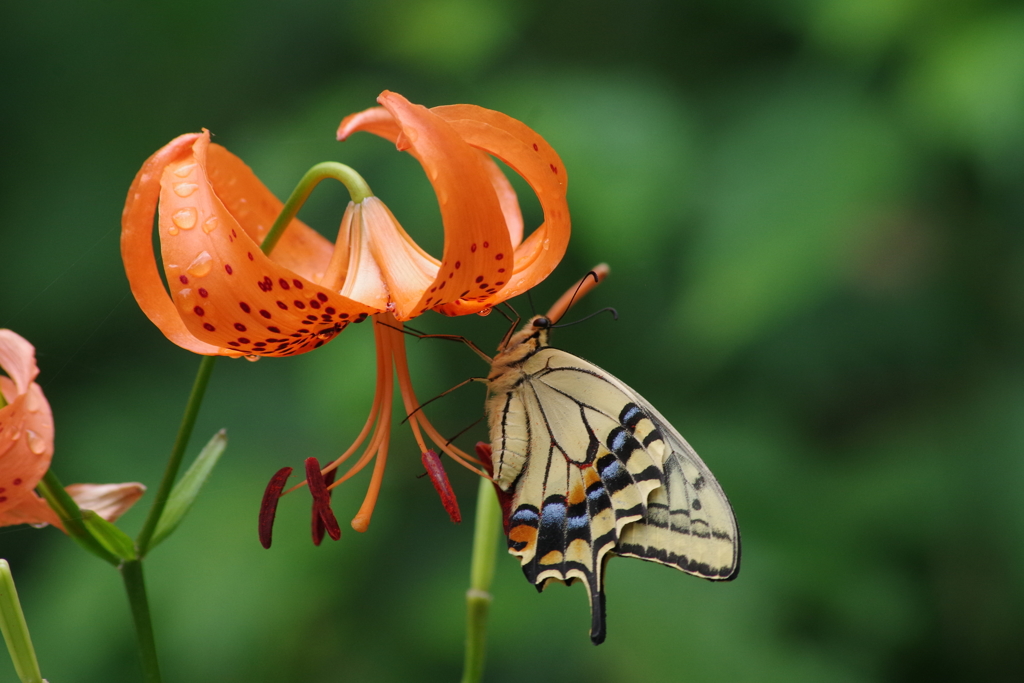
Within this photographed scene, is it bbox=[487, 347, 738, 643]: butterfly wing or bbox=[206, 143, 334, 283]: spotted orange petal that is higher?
bbox=[206, 143, 334, 283]: spotted orange petal

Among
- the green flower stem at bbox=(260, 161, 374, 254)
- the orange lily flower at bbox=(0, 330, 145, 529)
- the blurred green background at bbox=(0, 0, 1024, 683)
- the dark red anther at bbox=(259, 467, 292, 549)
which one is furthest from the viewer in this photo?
the blurred green background at bbox=(0, 0, 1024, 683)

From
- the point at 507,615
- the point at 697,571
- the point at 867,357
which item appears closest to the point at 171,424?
the point at 507,615

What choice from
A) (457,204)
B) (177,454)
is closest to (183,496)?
(177,454)

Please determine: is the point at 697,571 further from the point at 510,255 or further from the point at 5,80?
the point at 5,80

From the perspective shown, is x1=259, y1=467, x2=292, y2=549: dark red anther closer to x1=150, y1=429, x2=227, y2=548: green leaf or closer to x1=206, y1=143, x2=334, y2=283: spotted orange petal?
x1=150, y1=429, x2=227, y2=548: green leaf

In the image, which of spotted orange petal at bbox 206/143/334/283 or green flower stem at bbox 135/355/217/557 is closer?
green flower stem at bbox 135/355/217/557

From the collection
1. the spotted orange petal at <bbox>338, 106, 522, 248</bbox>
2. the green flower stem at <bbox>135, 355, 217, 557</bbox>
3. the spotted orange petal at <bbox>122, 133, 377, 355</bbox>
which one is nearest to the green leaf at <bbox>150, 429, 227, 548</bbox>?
the green flower stem at <bbox>135, 355, 217, 557</bbox>

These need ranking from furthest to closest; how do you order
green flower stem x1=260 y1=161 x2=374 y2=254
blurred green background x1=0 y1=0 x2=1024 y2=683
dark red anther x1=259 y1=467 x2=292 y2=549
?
1. blurred green background x1=0 y1=0 x2=1024 y2=683
2. dark red anther x1=259 y1=467 x2=292 y2=549
3. green flower stem x1=260 y1=161 x2=374 y2=254

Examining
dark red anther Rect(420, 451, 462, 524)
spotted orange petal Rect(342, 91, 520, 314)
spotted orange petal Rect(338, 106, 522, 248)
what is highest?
spotted orange petal Rect(338, 106, 522, 248)
